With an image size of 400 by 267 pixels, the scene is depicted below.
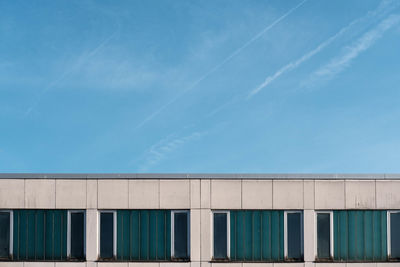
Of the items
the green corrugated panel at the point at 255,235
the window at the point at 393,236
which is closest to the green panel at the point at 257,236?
the green corrugated panel at the point at 255,235

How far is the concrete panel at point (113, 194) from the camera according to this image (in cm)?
1781

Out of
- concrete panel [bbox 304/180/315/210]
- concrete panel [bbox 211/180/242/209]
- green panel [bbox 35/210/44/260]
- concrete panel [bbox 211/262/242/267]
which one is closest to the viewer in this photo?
concrete panel [bbox 211/262/242/267]

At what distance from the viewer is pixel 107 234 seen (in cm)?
1800

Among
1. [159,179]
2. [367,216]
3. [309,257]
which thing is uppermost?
[159,179]

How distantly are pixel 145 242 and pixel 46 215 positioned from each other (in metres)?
3.88

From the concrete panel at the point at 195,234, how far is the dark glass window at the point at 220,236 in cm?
66

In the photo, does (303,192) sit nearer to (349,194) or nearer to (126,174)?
(349,194)

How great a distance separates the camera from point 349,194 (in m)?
17.9

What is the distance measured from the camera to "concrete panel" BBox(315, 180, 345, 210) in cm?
1786

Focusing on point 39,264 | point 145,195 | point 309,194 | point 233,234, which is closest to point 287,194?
point 309,194

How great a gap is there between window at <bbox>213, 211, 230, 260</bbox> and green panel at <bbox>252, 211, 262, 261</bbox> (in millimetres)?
1019

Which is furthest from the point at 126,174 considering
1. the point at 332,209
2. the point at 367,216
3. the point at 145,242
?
the point at 367,216

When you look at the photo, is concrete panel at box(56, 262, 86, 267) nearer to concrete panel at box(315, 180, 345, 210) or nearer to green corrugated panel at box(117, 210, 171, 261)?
green corrugated panel at box(117, 210, 171, 261)

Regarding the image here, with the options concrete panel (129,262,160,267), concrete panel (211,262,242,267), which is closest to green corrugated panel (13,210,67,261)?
concrete panel (129,262,160,267)
